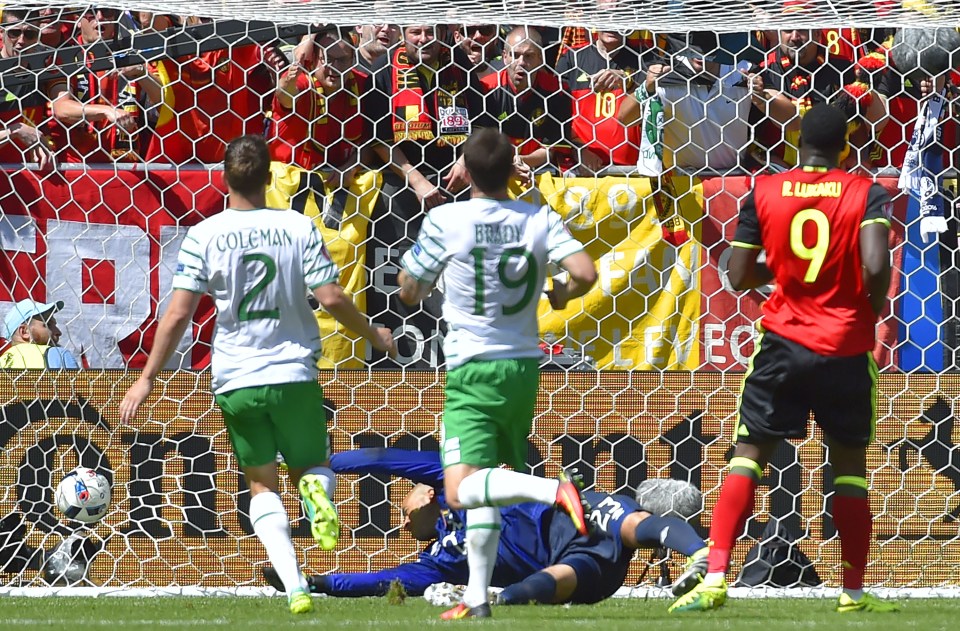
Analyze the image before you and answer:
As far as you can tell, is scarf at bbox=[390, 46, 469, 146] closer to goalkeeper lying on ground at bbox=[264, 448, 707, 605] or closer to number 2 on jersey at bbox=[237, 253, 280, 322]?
goalkeeper lying on ground at bbox=[264, 448, 707, 605]

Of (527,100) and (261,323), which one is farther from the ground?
(527,100)

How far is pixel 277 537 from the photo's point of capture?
486 centimetres

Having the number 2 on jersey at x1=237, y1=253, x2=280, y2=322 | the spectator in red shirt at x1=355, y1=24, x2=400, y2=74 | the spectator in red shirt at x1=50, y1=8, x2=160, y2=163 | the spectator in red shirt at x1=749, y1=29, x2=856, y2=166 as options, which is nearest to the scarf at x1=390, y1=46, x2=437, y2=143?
the spectator in red shirt at x1=355, y1=24, x2=400, y2=74

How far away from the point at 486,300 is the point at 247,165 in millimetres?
918

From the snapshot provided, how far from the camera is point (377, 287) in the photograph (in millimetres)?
6637

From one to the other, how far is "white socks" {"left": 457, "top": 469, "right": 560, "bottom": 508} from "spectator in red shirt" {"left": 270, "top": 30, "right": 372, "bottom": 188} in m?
2.46

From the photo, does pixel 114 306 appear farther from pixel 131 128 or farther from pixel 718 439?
pixel 718 439

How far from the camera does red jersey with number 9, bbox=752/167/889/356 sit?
16.2 feet

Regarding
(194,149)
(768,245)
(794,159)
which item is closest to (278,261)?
(768,245)

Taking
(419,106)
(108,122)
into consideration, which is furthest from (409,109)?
(108,122)

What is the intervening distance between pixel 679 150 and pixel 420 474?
6.95ft

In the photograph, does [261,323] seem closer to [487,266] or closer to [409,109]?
[487,266]

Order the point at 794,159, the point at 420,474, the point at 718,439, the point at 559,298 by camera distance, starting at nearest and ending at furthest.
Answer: the point at 559,298
the point at 420,474
the point at 718,439
the point at 794,159

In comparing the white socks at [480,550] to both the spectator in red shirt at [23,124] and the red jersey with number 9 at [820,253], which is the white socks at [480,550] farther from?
the spectator in red shirt at [23,124]
